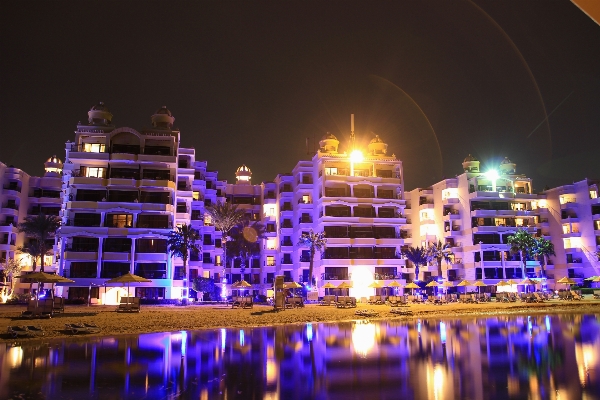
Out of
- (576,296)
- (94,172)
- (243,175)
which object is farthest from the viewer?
(243,175)

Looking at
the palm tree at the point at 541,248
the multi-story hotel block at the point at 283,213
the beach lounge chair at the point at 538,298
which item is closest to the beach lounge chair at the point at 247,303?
the multi-story hotel block at the point at 283,213

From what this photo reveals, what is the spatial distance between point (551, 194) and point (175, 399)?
9197cm

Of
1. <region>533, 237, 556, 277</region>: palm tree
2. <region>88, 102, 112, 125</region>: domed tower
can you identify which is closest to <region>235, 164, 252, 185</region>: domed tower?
<region>88, 102, 112, 125</region>: domed tower

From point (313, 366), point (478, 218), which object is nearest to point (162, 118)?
point (478, 218)

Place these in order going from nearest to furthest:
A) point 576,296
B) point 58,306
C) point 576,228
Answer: point 58,306
point 576,296
point 576,228

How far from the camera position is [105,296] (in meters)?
58.8

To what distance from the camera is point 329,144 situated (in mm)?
83125

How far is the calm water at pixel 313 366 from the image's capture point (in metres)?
13.4

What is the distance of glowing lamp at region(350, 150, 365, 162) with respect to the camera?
3123 inches

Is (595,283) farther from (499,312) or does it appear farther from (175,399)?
(175,399)

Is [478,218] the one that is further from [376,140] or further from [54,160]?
[54,160]

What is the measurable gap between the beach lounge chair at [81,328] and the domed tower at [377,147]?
211ft

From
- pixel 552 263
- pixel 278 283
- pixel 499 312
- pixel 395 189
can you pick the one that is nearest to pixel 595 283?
pixel 552 263

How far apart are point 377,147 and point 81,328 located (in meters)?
66.5
